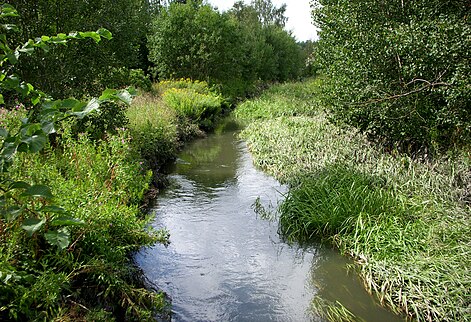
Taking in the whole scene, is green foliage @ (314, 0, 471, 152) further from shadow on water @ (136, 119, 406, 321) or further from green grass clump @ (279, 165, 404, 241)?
shadow on water @ (136, 119, 406, 321)

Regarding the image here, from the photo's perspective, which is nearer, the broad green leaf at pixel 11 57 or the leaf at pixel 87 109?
the leaf at pixel 87 109

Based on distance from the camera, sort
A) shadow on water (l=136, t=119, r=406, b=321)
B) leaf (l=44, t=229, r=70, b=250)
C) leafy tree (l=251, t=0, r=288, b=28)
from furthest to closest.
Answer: leafy tree (l=251, t=0, r=288, b=28) → shadow on water (l=136, t=119, r=406, b=321) → leaf (l=44, t=229, r=70, b=250)

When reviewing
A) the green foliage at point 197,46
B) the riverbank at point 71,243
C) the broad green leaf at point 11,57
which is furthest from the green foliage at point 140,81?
the broad green leaf at point 11,57

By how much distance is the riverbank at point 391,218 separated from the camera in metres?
4.44

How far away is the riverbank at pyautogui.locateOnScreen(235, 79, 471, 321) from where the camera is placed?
14.6 feet

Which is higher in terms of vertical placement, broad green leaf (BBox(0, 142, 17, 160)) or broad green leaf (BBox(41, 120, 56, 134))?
broad green leaf (BBox(41, 120, 56, 134))

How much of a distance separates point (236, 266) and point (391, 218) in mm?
2333

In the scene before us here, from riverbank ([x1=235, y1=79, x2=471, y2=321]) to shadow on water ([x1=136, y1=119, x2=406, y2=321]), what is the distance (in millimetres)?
250

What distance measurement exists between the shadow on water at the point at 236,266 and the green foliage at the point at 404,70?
2646 mm

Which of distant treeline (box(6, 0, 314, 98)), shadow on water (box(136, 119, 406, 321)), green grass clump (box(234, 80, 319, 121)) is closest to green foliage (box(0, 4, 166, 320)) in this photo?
shadow on water (box(136, 119, 406, 321))

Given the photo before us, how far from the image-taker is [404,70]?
7074mm

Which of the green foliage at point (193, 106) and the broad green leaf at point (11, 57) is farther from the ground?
the broad green leaf at point (11, 57)

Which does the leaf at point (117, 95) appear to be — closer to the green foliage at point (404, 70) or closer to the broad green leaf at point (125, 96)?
the broad green leaf at point (125, 96)

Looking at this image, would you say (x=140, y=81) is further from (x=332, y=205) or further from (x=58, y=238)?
(x=58, y=238)
